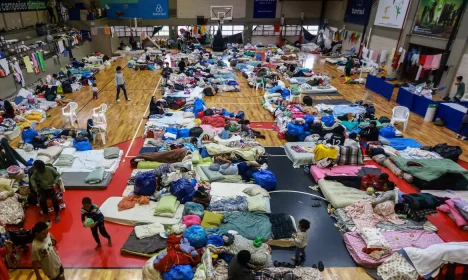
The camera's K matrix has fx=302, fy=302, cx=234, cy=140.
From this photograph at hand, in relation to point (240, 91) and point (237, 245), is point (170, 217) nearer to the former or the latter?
point (237, 245)

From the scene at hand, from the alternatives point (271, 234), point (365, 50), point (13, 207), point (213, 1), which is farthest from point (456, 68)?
point (213, 1)

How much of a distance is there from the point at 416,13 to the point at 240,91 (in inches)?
401

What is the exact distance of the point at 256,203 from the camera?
6.28 meters

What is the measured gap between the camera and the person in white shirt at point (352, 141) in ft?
28.4

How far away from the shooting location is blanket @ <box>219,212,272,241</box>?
5.51 m

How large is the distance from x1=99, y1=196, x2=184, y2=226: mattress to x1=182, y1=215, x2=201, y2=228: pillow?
254 millimetres

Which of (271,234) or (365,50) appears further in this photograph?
(365,50)

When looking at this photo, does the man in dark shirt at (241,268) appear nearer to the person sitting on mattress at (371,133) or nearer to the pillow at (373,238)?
the pillow at (373,238)

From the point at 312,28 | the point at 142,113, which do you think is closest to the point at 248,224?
the point at 142,113

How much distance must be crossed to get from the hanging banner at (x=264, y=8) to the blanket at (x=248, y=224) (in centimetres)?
2419

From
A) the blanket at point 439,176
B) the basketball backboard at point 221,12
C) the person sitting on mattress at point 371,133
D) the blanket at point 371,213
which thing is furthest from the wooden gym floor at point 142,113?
the basketball backboard at point 221,12

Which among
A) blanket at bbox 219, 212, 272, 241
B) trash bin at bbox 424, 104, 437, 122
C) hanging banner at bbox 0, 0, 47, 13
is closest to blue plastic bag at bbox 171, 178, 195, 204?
blanket at bbox 219, 212, 272, 241

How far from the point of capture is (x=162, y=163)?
25.2 feet

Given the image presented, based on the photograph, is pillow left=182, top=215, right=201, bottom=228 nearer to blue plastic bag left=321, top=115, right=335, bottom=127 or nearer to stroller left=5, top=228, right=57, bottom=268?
stroller left=5, top=228, right=57, bottom=268
